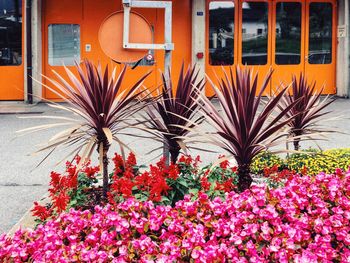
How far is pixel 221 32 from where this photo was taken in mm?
16656

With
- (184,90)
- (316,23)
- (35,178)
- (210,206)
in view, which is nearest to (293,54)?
(316,23)

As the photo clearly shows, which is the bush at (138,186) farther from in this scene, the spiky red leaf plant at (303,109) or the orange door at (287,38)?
the orange door at (287,38)

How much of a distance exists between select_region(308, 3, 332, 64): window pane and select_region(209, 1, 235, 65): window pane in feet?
8.59

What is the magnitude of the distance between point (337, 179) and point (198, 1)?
12786 millimetres

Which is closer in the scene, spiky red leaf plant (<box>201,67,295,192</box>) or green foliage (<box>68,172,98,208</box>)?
spiky red leaf plant (<box>201,67,295,192</box>)

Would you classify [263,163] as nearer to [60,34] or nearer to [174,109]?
[174,109]

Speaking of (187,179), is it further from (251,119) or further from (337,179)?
(337,179)

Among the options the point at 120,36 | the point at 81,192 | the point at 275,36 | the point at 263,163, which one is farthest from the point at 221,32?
the point at 81,192

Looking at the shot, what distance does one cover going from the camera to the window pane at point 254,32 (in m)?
16.7

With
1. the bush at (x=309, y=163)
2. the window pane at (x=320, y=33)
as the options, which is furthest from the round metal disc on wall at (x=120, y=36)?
the window pane at (x=320, y=33)

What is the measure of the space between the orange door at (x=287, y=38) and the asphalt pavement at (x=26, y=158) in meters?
2.80

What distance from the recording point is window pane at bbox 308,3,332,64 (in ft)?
55.7

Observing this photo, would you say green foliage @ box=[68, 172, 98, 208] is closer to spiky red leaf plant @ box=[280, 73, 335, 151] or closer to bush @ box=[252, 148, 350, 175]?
bush @ box=[252, 148, 350, 175]

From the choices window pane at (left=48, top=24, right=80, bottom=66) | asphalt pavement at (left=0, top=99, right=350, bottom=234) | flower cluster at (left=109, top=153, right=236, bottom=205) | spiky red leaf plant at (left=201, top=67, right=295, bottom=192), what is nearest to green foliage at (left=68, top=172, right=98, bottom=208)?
flower cluster at (left=109, top=153, right=236, bottom=205)
